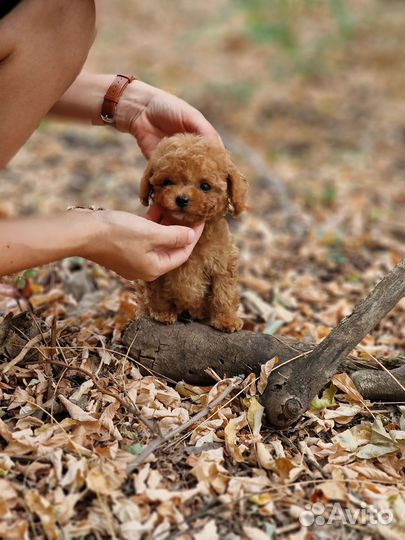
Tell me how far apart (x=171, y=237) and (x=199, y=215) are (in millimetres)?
200

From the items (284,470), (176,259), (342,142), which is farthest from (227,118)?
(284,470)

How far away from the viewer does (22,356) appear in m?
3.15

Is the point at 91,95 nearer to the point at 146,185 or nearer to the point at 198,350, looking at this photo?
the point at 146,185

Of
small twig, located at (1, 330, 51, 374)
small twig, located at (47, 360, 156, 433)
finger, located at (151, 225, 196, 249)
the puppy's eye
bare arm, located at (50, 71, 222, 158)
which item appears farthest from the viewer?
bare arm, located at (50, 71, 222, 158)

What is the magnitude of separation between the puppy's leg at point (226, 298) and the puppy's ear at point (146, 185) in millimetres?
551

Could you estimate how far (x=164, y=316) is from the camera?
3260 mm

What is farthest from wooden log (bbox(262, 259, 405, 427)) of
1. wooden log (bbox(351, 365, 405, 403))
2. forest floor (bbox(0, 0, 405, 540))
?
wooden log (bbox(351, 365, 405, 403))

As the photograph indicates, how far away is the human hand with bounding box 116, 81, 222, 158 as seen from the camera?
10.9ft

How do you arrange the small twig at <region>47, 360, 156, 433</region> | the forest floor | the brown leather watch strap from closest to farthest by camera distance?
the forest floor < the small twig at <region>47, 360, 156, 433</region> < the brown leather watch strap

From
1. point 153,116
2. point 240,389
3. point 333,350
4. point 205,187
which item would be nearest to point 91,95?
point 153,116

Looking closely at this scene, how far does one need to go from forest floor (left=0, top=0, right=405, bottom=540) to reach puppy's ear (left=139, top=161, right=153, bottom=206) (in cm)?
84

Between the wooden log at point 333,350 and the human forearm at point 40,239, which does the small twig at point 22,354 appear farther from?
the wooden log at point 333,350

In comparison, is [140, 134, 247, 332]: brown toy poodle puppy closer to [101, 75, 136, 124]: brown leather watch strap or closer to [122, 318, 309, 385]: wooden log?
[122, 318, 309, 385]: wooden log

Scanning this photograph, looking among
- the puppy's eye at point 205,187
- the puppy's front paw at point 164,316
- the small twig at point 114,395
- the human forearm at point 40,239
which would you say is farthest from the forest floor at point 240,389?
the puppy's eye at point 205,187
